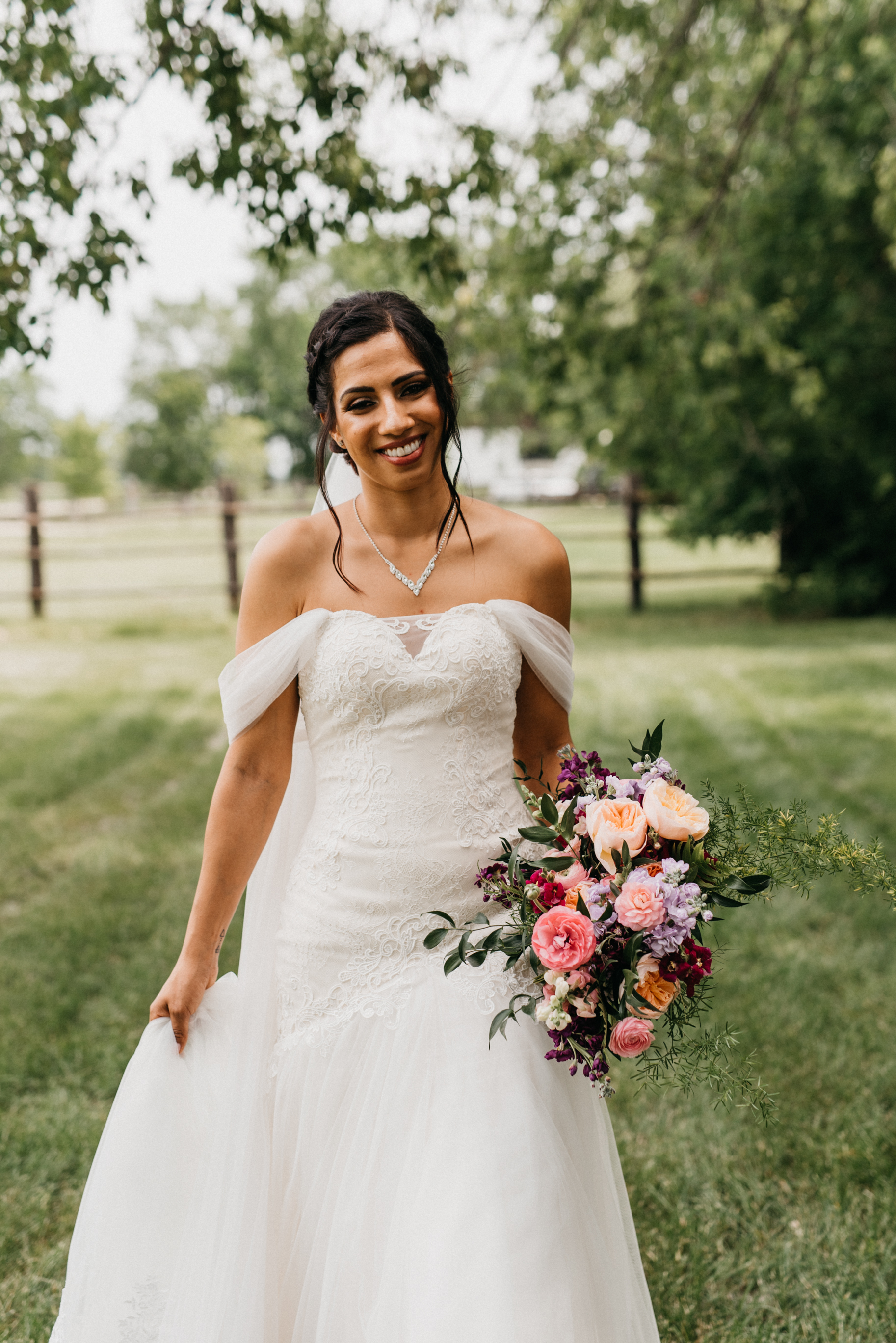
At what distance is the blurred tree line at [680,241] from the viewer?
5863mm

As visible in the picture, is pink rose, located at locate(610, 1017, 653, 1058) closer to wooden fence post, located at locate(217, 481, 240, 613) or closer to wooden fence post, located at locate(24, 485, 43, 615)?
wooden fence post, located at locate(217, 481, 240, 613)

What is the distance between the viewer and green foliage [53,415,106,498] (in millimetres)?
52594

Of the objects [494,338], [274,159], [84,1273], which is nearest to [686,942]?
[84,1273]

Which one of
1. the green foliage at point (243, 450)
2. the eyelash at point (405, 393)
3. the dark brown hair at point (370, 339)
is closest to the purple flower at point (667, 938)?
the dark brown hair at point (370, 339)

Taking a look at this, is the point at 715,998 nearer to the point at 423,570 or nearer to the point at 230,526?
the point at 423,570

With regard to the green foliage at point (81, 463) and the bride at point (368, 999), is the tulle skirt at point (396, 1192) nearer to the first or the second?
the bride at point (368, 999)

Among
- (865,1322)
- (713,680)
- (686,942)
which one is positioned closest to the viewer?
(686,942)

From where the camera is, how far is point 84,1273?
218cm

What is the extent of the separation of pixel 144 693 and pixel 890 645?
8.50m

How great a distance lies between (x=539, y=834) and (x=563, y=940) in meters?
0.23

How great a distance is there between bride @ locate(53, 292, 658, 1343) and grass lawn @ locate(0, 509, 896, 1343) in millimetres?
236

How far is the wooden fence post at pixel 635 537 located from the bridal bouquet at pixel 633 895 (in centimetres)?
1488

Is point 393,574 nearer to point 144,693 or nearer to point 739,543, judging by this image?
point 144,693

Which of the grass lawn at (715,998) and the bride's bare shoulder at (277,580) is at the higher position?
the bride's bare shoulder at (277,580)
